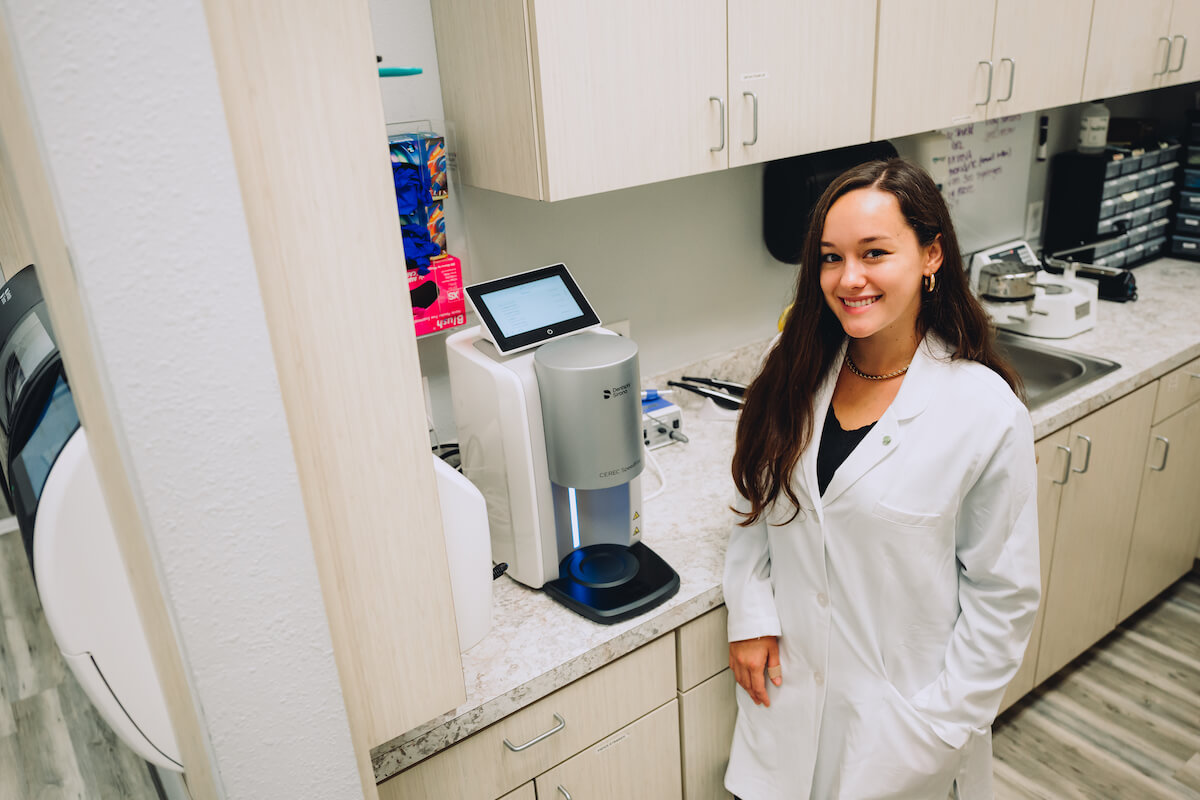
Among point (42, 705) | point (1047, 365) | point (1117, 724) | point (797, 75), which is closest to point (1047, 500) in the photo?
point (1047, 365)

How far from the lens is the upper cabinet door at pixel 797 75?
4.95 ft

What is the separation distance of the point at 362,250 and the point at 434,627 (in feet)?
1.51

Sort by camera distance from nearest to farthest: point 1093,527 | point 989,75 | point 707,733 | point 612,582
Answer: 1. point 612,582
2. point 707,733
3. point 989,75
4. point 1093,527

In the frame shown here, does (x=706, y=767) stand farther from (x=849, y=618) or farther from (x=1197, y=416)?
(x=1197, y=416)

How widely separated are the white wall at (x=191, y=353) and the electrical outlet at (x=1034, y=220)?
8.96ft

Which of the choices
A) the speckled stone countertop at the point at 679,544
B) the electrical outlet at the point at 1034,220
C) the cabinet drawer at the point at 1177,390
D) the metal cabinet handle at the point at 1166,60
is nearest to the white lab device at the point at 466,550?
the speckled stone countertop at the point at 679,544

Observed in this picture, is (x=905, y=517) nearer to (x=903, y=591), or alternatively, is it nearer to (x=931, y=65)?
(x=903, y=591)

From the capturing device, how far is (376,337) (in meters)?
0.87

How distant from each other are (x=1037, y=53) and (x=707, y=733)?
1.70 meters

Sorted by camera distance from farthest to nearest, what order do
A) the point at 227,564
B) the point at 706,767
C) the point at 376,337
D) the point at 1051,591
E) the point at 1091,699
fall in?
the point at 1091,699, the point at 1051,591, the point at 706,767, the point at 376,337, the point at 227,564

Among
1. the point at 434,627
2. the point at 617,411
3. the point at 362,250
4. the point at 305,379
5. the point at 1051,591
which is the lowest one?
the point at 1051,591

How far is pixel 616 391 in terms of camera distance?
1.30 metres

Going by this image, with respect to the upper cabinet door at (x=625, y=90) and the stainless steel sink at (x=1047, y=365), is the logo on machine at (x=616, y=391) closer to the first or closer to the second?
the upper cabinet door at (x=625, y=90)

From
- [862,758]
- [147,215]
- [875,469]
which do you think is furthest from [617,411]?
[147,215]
